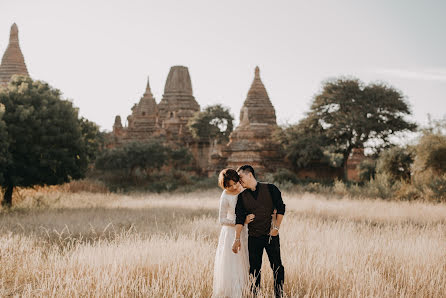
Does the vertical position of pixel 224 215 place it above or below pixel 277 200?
below

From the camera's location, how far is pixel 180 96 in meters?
47.3

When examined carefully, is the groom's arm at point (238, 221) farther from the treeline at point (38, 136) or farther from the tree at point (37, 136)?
→ the tree at point (37, 136)

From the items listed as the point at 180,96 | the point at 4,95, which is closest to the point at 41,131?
the point at 4,95

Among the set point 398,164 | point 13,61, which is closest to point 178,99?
point 13,61

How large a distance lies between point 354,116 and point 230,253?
87.2ft

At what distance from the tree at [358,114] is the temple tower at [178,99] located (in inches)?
660

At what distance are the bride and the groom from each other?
0.24 ft

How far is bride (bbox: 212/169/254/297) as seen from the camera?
15.3ft

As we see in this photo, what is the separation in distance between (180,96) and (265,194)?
43277 millimetres

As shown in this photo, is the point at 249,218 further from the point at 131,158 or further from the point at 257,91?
the point at 257,91

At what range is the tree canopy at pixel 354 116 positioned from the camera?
29.8m

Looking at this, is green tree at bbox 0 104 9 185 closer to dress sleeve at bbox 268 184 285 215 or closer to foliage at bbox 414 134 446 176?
dress sleeve at bbox 268 184 285 215

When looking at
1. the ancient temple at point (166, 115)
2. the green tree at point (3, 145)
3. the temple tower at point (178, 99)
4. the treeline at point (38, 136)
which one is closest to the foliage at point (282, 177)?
the treeline at point (38, 136)

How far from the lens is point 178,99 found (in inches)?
1859
